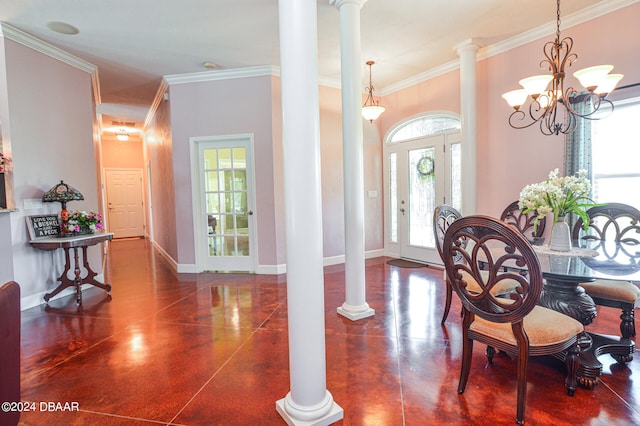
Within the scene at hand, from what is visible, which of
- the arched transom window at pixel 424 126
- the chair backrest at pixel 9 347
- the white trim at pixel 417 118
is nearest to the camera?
the chair backrest at pixel 9 347

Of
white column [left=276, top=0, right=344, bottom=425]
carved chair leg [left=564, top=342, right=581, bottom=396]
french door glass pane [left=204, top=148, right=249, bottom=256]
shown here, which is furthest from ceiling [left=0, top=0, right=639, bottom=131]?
carved chair leg [left=564, top=342, right=581, bottom=396]

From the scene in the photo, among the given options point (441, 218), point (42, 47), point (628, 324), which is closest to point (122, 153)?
point (42, 47)

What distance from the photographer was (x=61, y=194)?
148 inches

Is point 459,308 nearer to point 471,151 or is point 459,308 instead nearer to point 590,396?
point 590,396

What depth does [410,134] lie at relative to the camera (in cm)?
546

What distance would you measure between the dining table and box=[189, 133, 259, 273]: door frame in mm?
3670

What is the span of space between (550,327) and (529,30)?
11.7 feet

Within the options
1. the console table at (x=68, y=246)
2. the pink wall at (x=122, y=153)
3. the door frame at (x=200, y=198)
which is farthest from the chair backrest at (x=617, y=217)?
the pink wall at (x=122, y=153)

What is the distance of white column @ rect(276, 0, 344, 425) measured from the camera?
160 cm

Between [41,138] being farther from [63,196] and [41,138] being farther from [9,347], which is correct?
[9,347]

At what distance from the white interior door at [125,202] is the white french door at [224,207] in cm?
551

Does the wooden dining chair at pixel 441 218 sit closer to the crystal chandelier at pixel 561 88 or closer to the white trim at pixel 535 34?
the crystal chandelier at pixel 561 88

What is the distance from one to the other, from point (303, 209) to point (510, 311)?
1210 mm

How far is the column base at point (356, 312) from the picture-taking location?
3066 mm
